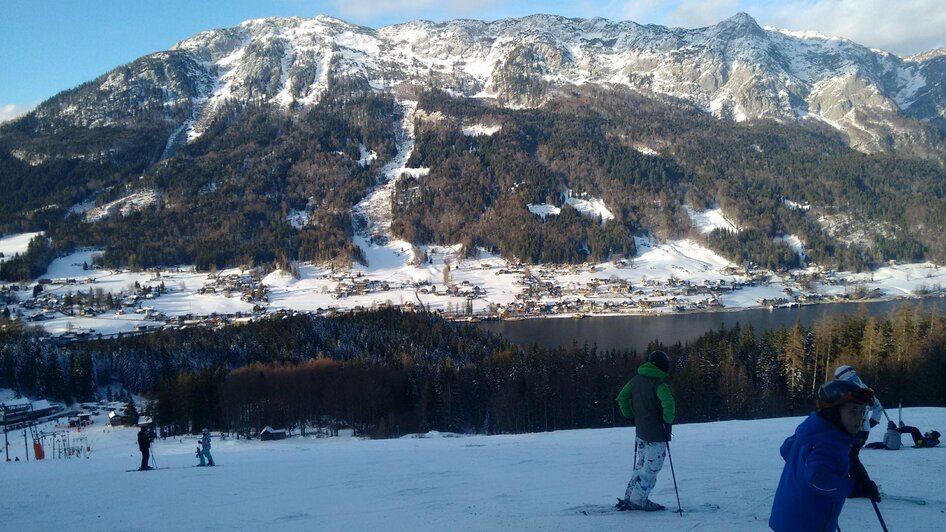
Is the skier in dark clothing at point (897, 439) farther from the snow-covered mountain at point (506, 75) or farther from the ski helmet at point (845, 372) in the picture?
the snow-covered mountain at point (506, 75)

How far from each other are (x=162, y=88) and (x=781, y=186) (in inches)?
6090

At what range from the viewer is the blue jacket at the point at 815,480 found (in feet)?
8.80

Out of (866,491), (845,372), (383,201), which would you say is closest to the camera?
(866,491)

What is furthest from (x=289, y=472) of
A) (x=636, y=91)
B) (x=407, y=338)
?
(x=636, y=91)

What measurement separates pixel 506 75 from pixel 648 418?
16911 cm

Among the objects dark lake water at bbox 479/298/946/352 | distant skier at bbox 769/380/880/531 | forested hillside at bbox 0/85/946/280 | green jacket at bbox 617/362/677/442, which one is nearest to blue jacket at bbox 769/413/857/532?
distant skier at bbox 769/380/880/531

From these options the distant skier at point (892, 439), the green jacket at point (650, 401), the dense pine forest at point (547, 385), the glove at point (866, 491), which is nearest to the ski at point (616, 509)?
the green jacket at point (650, 401)

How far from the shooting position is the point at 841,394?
276cm

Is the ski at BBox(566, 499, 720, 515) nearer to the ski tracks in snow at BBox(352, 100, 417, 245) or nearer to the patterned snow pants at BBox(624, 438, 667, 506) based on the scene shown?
the patterned snow pants at BBox(624, 438, 667, 506)

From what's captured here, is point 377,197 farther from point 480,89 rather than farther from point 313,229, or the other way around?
point 480,89

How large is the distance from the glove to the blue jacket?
0.66ft

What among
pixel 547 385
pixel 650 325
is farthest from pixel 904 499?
pixel 650 325

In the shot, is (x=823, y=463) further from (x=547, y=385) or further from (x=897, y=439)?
(x=547, y=385)

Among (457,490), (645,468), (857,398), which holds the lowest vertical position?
(457,490)
